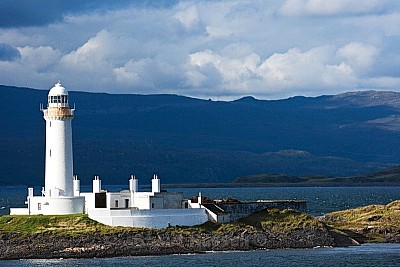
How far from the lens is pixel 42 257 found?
217 ft

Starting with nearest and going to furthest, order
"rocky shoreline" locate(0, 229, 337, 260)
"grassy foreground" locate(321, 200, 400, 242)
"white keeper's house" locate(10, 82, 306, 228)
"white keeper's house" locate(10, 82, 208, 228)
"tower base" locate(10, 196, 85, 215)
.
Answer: "rocky shoreline" locate(0, 229, 337, 260) < "white keeper's house" locate(10, 82, 208, 228) < "white keeper's house" locate(10, 82, 306, 228) < "tower base" locate(10, 196, 85, 215) < "grassy foreground" locate(321, 200, 400, 242)

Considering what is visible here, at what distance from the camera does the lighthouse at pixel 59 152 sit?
72.9 metres

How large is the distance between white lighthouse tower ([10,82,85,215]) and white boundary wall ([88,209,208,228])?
260cm

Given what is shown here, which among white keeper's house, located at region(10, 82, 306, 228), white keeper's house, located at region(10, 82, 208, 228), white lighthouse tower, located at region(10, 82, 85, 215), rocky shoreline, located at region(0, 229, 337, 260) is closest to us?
rocky shoreline, located at region(0, 229, 337, 260)

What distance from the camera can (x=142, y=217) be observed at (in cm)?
6969

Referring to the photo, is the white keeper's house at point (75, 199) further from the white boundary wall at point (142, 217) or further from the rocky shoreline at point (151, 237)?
the rocky shoreline at point (151, 237)

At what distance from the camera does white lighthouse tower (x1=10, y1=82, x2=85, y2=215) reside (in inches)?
2840

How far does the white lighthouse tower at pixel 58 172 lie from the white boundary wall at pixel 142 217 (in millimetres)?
2604

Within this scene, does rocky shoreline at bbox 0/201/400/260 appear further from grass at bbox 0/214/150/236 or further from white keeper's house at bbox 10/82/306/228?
white keeper's house at bbox 10/82/306/228

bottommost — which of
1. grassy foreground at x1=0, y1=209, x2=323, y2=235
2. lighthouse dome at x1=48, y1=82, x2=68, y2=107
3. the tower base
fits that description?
grassy foreground at x1=0, y1=209, x2=323, y2=235

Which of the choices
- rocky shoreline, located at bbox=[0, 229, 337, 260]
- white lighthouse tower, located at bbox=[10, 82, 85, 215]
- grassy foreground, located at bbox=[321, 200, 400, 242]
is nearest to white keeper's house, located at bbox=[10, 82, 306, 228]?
white lighthouse tower, located at bbox=[10, 82, 85, 215]

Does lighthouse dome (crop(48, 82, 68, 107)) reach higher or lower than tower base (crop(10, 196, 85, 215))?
higher

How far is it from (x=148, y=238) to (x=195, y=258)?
370 centimetres

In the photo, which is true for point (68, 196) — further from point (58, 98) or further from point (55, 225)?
point (58, 98)
